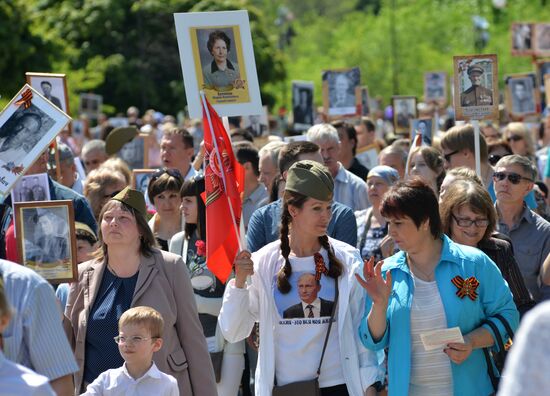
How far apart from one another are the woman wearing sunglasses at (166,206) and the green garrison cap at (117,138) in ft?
13.9

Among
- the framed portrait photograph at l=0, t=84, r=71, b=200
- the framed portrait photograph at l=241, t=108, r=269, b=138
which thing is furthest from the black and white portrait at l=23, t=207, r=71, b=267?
the framed portrait photograph at l=241, t=108, r=269, b=138

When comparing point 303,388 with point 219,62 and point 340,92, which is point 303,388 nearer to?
point 219,62

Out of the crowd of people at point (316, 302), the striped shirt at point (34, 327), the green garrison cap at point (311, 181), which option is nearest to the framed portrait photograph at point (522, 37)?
the crowd of people at point (316, 302)

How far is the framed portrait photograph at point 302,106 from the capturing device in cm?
1554

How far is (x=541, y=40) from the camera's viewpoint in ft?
68.1

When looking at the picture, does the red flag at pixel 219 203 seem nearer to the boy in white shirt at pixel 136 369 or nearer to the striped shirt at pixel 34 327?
the boy in white shirt at pixel 136 369

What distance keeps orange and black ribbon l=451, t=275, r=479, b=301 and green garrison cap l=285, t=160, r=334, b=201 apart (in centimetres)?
85

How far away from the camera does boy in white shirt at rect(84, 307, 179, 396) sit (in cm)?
572

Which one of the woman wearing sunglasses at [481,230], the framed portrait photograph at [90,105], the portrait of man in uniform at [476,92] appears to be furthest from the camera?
the framed portrait photograph at [90,105]

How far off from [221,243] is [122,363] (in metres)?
0.85

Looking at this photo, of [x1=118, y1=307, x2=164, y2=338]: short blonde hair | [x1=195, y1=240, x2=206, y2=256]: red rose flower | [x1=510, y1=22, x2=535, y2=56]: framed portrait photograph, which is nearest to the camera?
[x1=118, y1=307, x2=164, y2=338]: short blonde hair

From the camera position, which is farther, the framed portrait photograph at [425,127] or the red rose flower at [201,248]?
the framed portrait photograph at [425,127]

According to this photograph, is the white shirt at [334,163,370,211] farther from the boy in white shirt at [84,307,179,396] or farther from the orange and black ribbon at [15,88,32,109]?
the boy in white shirt at [84,307,179,396]

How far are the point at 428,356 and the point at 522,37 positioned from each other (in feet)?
52.8
